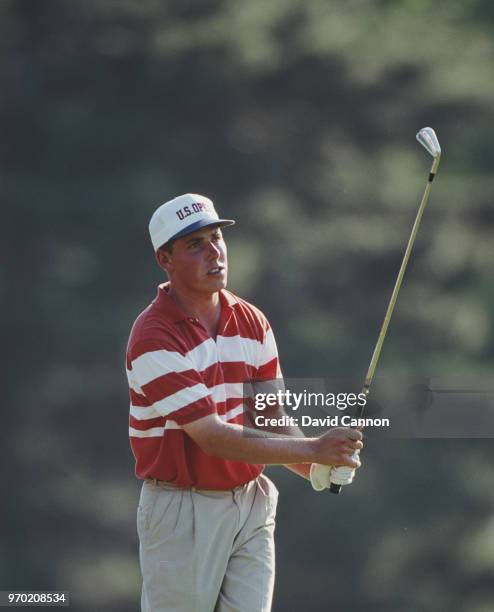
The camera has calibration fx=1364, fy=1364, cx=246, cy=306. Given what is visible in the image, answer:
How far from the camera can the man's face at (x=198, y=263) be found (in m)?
3.40

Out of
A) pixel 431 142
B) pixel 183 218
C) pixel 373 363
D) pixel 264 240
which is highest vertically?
pixel 264 240

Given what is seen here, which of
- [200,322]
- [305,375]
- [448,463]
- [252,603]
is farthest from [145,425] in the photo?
[448,463]

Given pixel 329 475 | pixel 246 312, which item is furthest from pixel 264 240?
pixel 329 475

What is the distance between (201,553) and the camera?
330cm

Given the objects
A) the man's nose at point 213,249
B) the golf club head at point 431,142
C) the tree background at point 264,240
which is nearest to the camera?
the golf club head at point 431,142

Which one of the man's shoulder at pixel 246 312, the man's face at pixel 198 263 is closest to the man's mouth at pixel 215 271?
the man's face at pixel 198 263

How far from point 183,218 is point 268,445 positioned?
0.61 meters

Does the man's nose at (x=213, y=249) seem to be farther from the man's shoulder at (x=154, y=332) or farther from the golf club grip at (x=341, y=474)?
the golf club grip at (x=341, y=474)

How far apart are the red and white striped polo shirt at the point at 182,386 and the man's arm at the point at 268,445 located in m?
0.04

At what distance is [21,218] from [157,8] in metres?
0.83

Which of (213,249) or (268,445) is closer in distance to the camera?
(268,445)

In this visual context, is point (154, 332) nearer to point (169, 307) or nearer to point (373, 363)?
point (169, 307)

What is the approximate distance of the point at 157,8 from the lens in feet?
14.8

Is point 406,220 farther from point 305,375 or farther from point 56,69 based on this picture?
point 56,69
